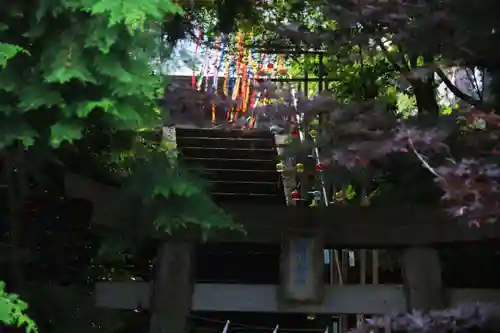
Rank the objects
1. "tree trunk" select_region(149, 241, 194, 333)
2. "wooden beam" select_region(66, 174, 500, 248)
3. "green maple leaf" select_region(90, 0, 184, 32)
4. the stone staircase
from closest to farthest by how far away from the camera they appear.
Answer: "green maple leaf" select_region(90, 0, 184, 32)
"wooden beam" select_region(66, 174, 500, 248)
"tree trunk" select_region(149, 241, 194, 333)
the stone staircase

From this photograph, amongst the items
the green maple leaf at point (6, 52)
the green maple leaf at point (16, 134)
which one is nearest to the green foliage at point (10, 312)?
A: the green maple leaf at point (16, 134)

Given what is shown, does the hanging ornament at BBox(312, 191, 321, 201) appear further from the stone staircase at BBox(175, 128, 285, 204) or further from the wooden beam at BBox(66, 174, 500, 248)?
the wooden beam at BBox(66, 174, 500, 248)

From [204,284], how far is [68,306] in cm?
95

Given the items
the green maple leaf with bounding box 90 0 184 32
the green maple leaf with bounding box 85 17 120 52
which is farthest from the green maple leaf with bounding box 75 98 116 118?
the green maple leaf with bounding box 90 0 184 32

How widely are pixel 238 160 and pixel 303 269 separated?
116 inches

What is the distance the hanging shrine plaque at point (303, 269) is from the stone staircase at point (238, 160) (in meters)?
1.91

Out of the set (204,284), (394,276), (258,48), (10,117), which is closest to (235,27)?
(258,48)

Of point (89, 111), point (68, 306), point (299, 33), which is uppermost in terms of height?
point (299, 33)

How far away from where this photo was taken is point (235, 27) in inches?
189

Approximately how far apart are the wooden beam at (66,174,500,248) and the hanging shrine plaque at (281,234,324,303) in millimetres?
88

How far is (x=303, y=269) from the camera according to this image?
13.8 ft

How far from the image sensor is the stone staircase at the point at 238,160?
6.58 meters

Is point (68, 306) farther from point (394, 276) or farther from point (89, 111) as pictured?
point (394, 276)

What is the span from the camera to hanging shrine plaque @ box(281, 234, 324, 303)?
420cm
